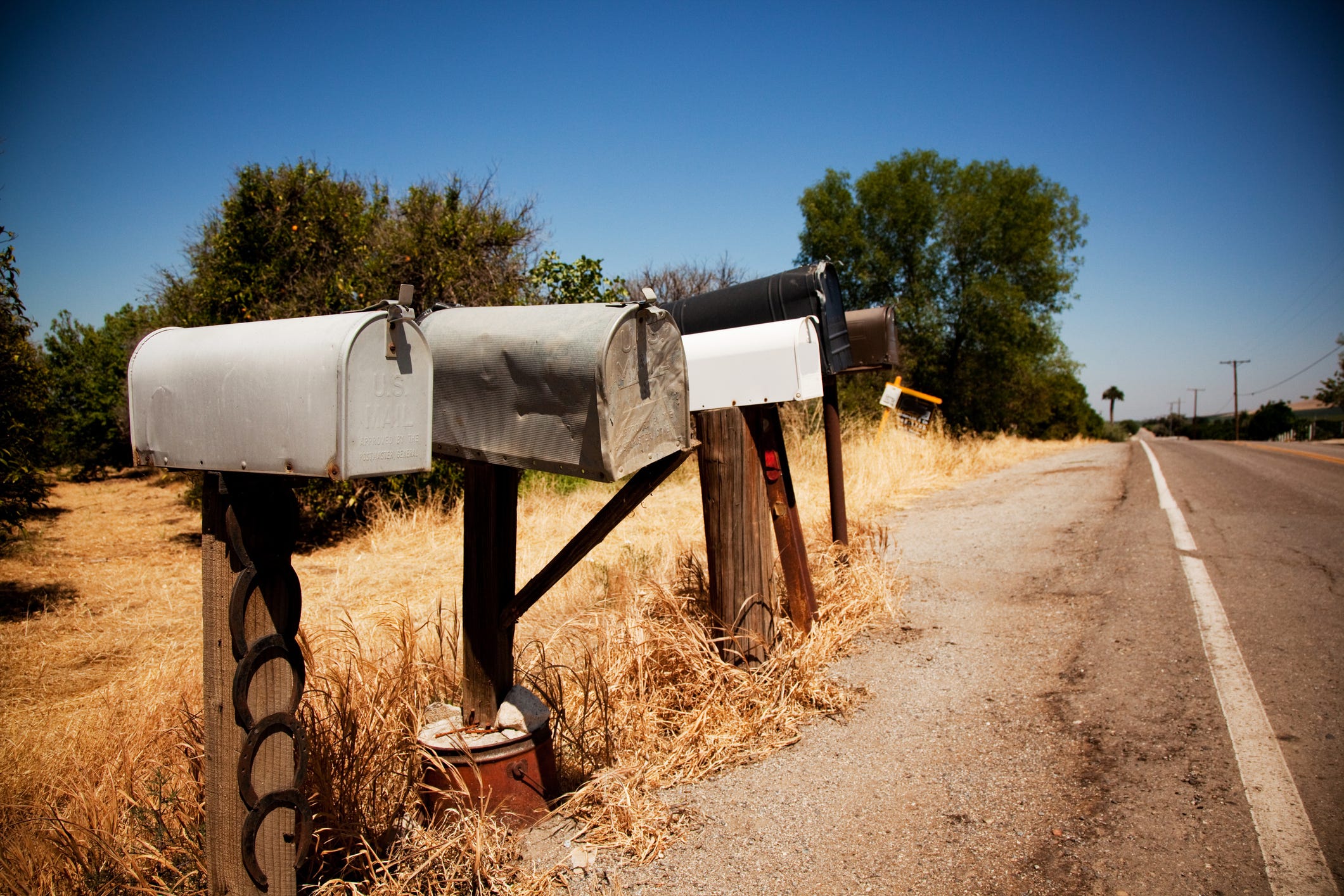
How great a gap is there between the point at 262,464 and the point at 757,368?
224 centimetres

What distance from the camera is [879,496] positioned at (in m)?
8.79

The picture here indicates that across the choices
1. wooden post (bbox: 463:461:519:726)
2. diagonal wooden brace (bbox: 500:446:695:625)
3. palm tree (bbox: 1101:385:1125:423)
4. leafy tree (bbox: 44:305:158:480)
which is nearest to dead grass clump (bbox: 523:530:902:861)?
wooden post (bbox: 463:461:519:726)

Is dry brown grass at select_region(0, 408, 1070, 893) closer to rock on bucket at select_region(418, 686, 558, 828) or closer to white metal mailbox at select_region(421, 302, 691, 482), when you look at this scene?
rock on bucket at select_region(418, 686, 558, 828)

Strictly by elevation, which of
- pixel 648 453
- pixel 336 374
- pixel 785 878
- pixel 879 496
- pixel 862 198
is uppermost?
pixel 862 198

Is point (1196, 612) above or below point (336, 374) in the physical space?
below

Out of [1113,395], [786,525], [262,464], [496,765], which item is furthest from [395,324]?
[1113,395]

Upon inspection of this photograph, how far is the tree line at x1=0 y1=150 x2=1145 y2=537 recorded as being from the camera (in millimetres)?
8258

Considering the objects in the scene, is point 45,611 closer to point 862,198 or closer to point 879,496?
point 879,496

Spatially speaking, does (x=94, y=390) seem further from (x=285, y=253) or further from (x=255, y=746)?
(x=255, y=746)

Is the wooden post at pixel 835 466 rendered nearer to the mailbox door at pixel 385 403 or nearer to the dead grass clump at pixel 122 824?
the mailbox door at pixel 385 403

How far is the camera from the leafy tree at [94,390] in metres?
16.7

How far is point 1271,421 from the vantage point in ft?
182

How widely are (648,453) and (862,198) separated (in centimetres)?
2409

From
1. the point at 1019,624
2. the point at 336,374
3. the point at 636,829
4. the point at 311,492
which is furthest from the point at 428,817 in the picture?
the point at 311,492
